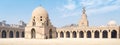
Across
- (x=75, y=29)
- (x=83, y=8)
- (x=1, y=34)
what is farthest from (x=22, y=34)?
(x=83, y=8)

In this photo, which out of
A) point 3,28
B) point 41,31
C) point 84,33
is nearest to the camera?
point 41,31

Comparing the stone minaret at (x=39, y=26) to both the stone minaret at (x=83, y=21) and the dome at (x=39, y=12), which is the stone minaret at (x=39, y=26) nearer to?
the dome at (x=39, y=12)

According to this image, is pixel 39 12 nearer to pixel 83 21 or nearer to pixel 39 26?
pixel 39 26

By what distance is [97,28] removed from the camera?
51.1 meters

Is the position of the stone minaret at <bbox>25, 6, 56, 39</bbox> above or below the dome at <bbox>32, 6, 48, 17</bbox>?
below

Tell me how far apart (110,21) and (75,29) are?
14096 mm

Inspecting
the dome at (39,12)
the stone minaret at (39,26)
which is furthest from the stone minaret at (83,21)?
the dome at (39,12)

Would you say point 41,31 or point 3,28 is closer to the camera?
point 41,31

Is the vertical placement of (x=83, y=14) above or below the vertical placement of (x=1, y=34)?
above

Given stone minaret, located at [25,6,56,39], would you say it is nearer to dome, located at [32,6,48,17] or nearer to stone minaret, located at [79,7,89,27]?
dome, located at [32,6,48,17]

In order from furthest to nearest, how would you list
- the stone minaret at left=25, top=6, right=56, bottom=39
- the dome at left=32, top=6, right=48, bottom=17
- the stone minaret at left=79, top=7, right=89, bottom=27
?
the stone minaret at left=79, top=7, right=89, bottom=27 → the dome at left=32, top=6, right=48, bottom=17 → the stone minaret at left=25, top=6, right=56, bottom=39

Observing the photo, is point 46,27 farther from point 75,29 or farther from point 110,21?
point 110,21

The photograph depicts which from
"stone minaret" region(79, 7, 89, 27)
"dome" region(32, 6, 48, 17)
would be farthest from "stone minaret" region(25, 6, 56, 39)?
"stone minaret" region(79, 7, 89, 27)

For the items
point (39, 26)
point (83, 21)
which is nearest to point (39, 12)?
point (39, 26)
